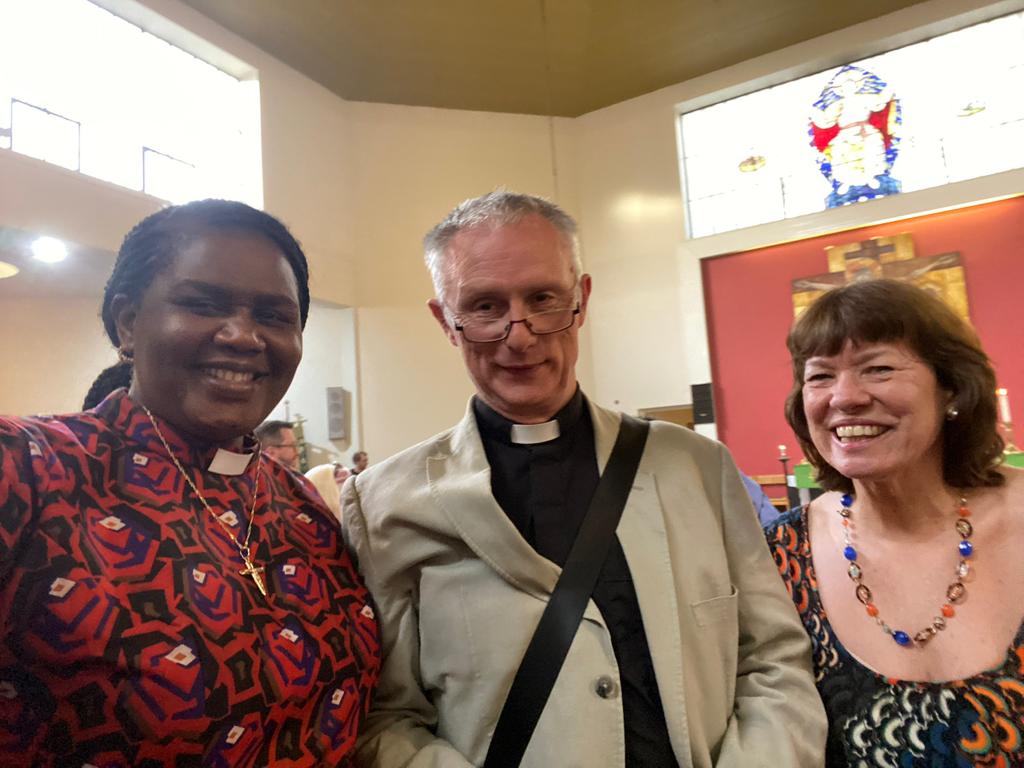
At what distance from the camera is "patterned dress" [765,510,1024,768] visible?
1.46 metres

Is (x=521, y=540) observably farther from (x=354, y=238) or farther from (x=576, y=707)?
(x=354, y=238)

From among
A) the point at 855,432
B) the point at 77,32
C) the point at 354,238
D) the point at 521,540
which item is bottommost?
the point at 521,540

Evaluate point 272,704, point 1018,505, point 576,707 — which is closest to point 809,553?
point 1018,505

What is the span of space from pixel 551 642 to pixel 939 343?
1.14 metres

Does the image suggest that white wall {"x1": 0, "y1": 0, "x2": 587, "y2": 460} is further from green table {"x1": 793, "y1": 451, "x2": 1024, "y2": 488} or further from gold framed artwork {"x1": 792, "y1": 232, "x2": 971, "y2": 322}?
green table {"x1": 793, "y1": 451, "x2": 1024, "y2": 488}

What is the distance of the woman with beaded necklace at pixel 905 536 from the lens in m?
1.55

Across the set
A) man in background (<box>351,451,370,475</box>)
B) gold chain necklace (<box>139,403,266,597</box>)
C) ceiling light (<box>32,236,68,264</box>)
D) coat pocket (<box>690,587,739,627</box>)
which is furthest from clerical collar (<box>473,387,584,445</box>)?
man in background (<box>351,451,370,475</box>)

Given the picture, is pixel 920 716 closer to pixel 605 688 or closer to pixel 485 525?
pixel 605 688

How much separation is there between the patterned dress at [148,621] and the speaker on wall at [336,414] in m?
6.54

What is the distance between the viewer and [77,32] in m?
5.96

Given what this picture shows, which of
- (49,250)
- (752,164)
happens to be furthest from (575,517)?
(752,164)

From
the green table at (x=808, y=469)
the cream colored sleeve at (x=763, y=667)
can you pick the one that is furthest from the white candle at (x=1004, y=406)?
the cream colored sleeve at (x=763, y=667)

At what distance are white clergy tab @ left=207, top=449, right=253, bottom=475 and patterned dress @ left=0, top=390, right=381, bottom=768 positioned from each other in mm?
16

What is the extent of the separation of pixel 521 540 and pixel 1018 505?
3.96 ft
